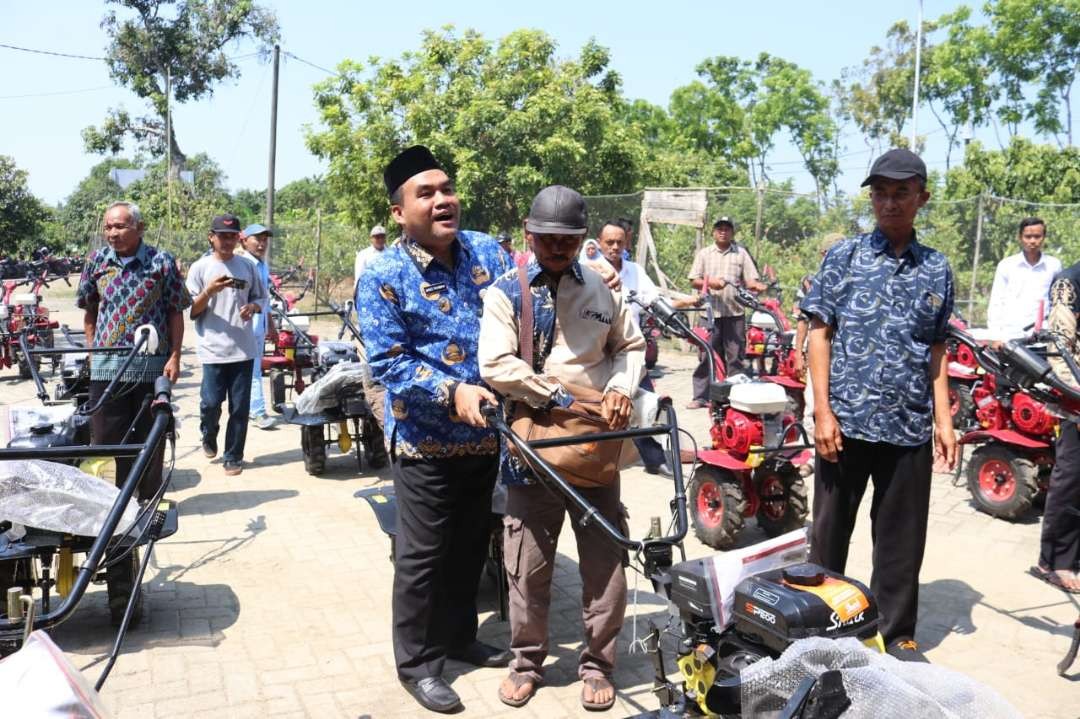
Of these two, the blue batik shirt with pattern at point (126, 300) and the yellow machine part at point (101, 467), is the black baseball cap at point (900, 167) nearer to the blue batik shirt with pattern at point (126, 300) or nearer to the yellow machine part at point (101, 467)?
the blue batik shirt with pattern at point (126, 300)

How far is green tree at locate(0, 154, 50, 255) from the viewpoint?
33531 mm

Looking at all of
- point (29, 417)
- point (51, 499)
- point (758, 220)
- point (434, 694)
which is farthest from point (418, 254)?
point (758, 220)

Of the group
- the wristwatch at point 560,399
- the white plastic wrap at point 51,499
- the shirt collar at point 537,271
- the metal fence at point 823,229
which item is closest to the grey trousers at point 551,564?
the wristwatch at point 560,399

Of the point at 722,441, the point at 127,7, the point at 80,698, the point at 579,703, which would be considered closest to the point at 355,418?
the point at 722,441

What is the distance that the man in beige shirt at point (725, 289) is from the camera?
10664 mm

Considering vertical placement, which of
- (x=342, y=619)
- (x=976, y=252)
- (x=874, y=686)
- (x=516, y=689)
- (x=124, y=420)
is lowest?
(x=342, y=619)

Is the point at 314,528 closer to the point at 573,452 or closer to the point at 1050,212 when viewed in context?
the point at 573,452

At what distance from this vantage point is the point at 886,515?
4.18 meters

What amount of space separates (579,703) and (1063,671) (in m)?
2.11

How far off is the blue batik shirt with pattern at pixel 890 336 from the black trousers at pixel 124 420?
389cm

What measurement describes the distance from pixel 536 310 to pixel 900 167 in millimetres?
1553

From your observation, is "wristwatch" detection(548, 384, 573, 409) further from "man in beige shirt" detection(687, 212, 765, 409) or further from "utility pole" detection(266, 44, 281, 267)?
"utility pole" detection(266, 44, 281, 267)

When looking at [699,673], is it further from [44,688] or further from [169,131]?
[169,131]

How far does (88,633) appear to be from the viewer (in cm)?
479
